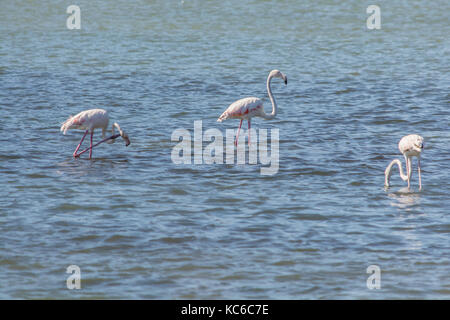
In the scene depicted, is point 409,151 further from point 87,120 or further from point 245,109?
point 87,120

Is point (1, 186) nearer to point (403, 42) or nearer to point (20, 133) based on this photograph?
point (20, 133)

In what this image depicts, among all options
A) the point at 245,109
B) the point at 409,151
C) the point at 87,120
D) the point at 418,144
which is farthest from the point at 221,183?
the point at 245,109

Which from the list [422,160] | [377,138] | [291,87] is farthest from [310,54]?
[422,160]

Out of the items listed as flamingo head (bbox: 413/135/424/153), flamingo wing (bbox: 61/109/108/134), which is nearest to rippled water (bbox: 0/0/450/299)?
flamingo wing (bbox: 61/109/108/134)

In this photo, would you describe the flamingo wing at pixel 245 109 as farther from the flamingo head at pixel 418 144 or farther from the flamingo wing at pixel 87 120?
the flamingo head at pixel 418 144

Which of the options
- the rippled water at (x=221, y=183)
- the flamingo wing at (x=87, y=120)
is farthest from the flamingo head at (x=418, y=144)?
the flamingo wing at (x=87, y=120)

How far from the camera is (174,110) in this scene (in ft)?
65.5

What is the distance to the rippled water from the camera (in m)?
9.52

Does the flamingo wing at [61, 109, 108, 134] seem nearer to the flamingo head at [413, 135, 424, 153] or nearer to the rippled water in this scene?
the rippled water

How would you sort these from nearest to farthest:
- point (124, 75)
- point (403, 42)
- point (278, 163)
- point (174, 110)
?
point (278, 163) → point (174, 110) → point (124, 75) → point (403, 42)

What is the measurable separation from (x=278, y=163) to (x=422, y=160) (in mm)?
2614

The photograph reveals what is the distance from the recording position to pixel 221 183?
13.6 meters

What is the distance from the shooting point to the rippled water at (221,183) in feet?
31.2

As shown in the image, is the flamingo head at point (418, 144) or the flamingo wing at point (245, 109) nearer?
the flamingo head at point (418, 144)
